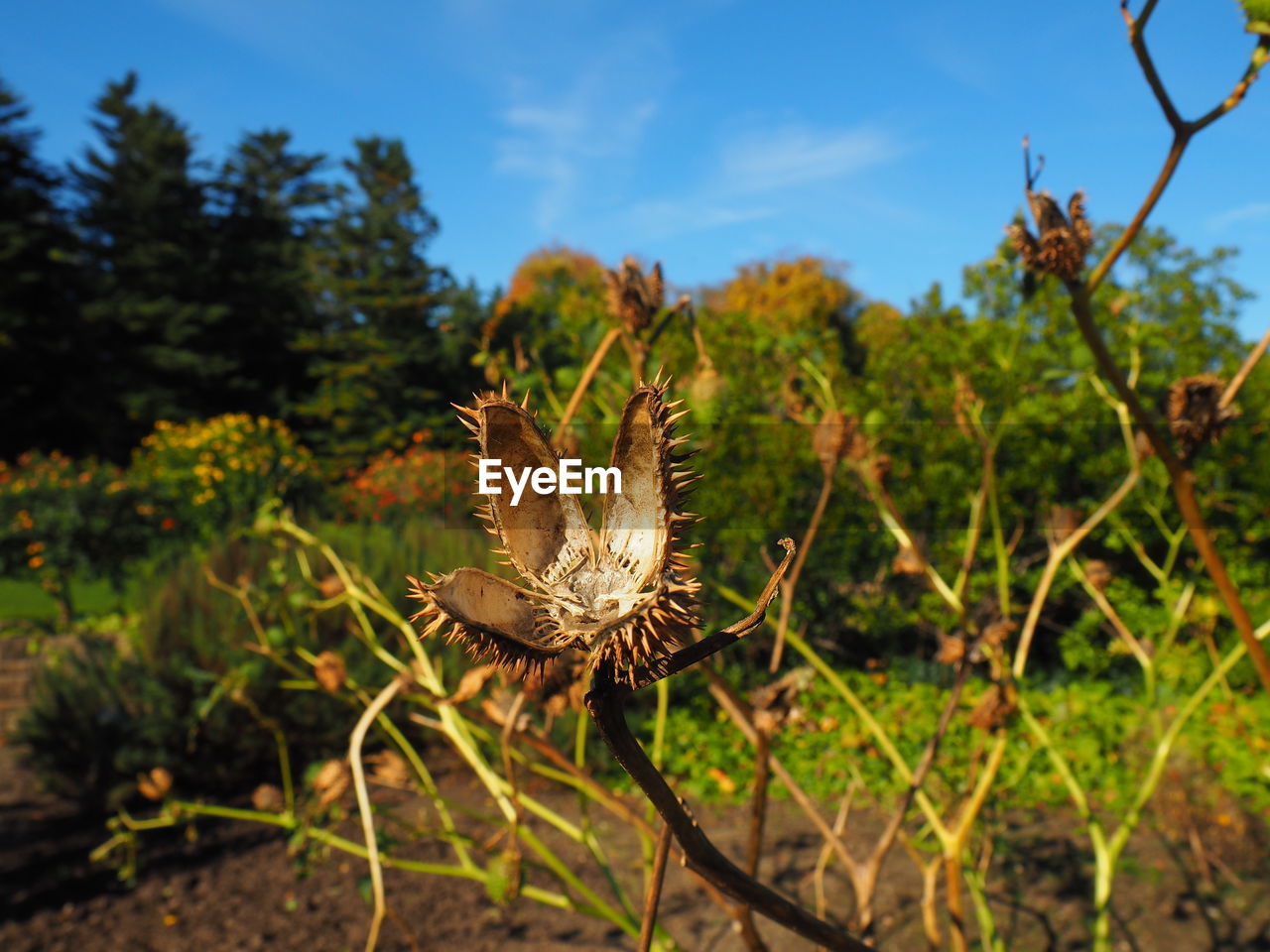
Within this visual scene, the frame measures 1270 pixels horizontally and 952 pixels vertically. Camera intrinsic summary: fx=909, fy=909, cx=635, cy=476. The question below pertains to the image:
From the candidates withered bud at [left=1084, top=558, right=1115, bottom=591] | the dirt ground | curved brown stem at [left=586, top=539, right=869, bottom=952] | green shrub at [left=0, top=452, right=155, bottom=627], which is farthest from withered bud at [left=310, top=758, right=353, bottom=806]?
green shrub at [left=0, top=452, right=155, bottom=627]

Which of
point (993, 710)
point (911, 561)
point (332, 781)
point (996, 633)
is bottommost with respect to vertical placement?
point (332, 781)

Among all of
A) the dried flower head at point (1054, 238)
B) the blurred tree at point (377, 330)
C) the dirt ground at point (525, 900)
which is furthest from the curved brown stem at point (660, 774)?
the blurred tree at point (377, 330)

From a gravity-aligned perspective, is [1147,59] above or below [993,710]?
above

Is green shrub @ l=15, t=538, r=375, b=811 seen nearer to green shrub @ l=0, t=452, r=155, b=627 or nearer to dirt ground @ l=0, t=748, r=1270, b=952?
dirt ground @ l=0, t=748, r=1270, b=952

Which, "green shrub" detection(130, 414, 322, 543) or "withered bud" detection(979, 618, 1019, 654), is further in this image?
"green shrub" detection(130, 414, 322, 543)

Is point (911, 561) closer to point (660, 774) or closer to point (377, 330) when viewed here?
point (660, 774)

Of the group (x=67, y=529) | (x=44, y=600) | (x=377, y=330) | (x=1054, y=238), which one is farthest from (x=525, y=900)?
(x=377, y=330)

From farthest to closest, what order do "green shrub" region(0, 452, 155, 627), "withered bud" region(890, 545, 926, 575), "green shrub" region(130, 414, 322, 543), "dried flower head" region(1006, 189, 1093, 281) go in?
1. "green shrub" region(130, 414, 322, 543)
2. "green shrub" region(0, 452, 155, 627)
3. "withered bud" region(890, 545, 926, 575)
4. "dried flower head" region(1006, 189, 1093, 281)
